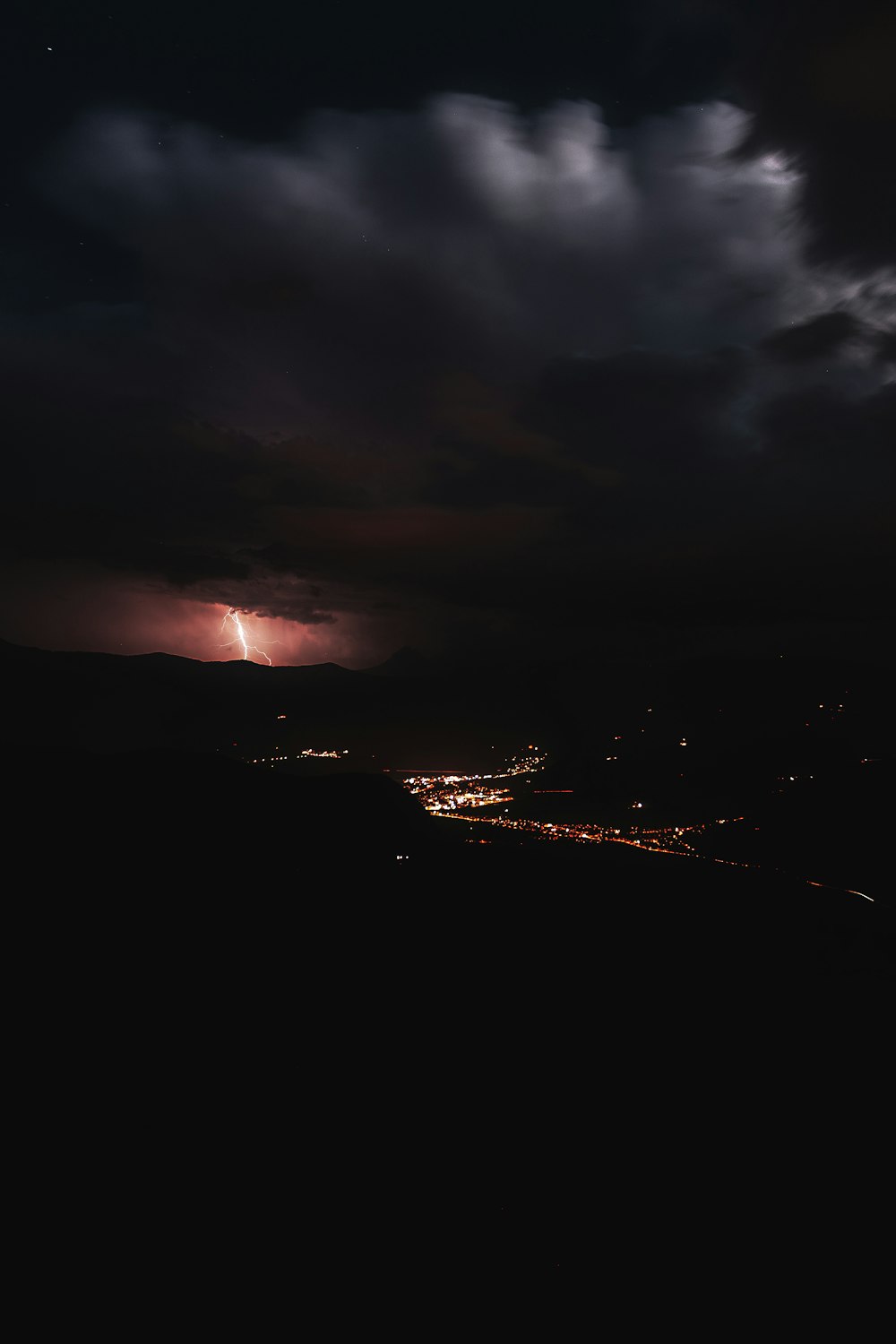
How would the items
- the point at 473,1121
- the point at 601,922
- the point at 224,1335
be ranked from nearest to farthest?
the point at 224,1335, the point at 473,1121, the point at 601,922

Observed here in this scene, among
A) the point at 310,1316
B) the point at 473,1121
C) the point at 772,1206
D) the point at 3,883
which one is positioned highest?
the point at 3,883

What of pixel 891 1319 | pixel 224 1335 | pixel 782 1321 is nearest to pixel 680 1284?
pixel 782 1321

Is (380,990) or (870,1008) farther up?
(380,990)

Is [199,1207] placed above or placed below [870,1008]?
above

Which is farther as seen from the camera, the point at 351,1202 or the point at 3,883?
the point at 3,883

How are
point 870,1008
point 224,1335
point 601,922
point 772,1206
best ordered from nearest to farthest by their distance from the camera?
point 224,1335, point 772,1206, point 870,1008, point 601,922

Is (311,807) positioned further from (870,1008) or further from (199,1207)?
(199,1207)

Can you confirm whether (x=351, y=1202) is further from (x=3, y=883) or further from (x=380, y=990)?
(x=3, y=883)

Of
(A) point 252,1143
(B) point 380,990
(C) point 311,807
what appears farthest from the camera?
(C) point 311,807

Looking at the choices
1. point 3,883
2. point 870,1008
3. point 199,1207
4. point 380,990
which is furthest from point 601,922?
point 199,1207
